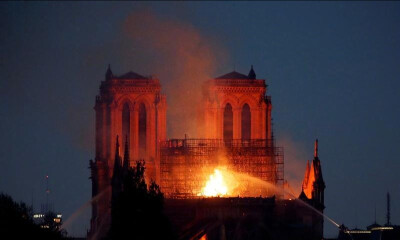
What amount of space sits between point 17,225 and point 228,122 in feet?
162

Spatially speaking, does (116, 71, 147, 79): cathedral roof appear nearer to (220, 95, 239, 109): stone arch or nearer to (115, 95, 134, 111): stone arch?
(115, 95, 134, 111): stone arch

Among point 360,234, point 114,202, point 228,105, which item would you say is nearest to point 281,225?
point 228,105

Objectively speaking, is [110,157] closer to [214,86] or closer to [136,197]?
[214,86]

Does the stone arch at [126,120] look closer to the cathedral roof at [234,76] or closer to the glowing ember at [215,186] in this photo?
the glowing ember at [215,186]

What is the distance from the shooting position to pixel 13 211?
385 ft

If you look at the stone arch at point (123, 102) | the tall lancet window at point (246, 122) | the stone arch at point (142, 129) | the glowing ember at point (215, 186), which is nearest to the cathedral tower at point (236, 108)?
the tall lancet window at point (246, 122)

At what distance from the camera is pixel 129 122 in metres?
160

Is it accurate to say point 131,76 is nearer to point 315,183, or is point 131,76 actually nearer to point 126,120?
point 126,120

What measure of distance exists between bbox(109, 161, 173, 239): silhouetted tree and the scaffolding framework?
41199 millimetres

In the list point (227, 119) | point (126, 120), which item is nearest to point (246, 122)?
point (227, 119)

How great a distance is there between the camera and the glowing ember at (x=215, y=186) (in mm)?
158000

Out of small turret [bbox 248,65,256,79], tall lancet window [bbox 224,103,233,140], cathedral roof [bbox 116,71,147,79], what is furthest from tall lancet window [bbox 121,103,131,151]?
small turret [bbox 248,65,256,79]

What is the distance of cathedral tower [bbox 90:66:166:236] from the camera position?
159 m

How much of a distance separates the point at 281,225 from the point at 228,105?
710 inches
